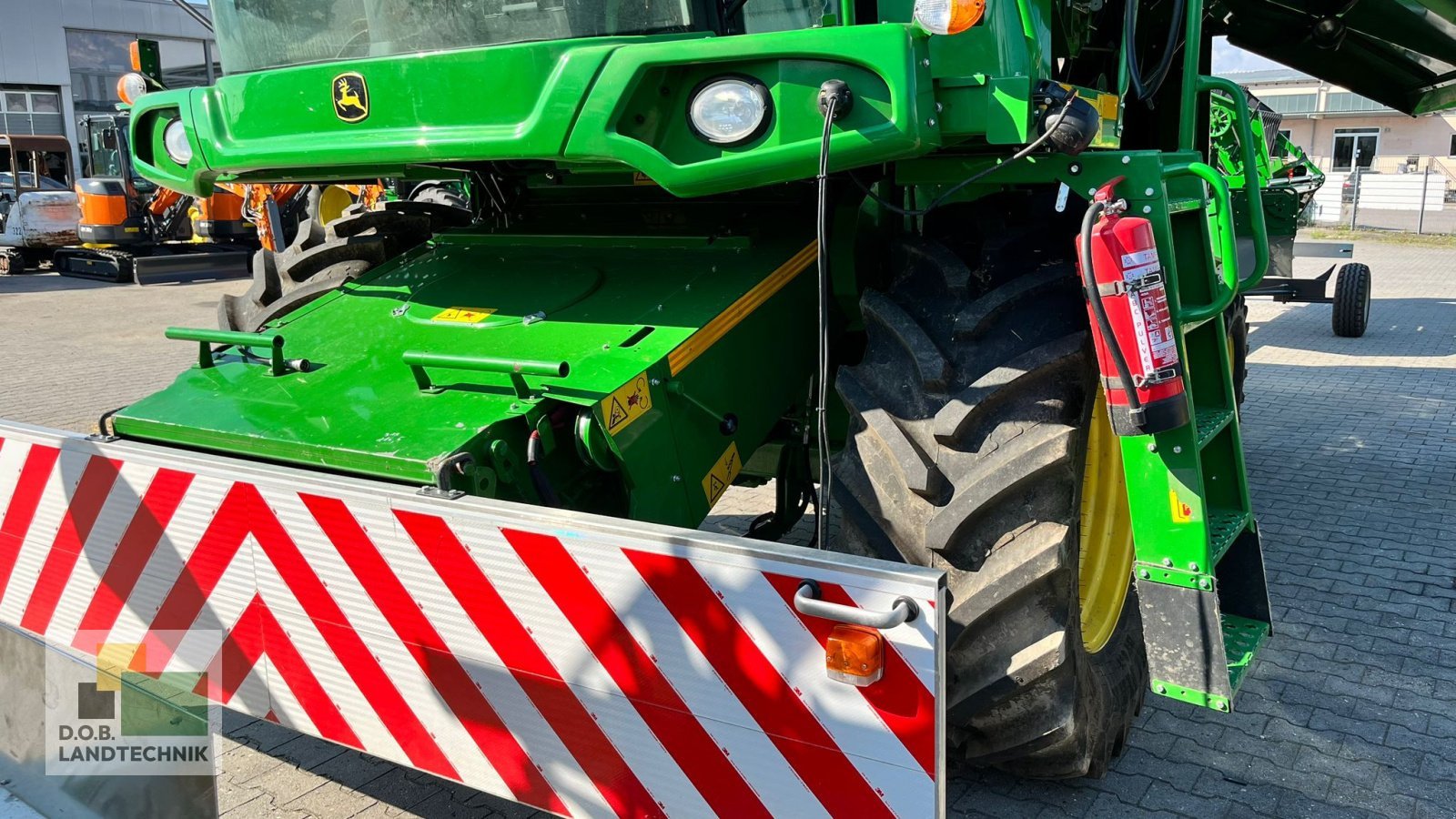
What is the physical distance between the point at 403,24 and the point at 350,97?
239 mm

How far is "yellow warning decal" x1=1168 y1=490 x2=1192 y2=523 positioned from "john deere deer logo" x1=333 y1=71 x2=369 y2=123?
7.48ft

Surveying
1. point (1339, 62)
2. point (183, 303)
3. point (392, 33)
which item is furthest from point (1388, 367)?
point (183, 303)

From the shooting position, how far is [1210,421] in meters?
3.15

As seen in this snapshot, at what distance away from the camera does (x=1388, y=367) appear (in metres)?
9.42

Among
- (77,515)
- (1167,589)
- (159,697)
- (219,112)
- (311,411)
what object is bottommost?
(159,697)

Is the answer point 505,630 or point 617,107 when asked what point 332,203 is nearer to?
point 617,107

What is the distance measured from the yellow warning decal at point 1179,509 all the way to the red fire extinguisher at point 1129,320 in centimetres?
24

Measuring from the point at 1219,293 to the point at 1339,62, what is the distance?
15.2ft

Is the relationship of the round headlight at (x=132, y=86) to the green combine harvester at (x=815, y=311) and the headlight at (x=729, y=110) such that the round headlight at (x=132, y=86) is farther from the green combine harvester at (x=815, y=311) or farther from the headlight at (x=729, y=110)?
the headlight at (x=729, y=110)

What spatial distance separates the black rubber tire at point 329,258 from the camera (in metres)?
4.03

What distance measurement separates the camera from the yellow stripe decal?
2.93m

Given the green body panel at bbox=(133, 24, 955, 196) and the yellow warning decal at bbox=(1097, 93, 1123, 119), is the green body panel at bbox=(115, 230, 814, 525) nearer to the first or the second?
the green body panel at bbox=(133, 24, 955, 196)

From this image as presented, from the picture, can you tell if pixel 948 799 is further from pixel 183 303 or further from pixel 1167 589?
pixel 183 303

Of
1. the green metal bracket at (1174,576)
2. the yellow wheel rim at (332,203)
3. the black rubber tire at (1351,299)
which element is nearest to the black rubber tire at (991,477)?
the green metal bracket at (1174,576)
